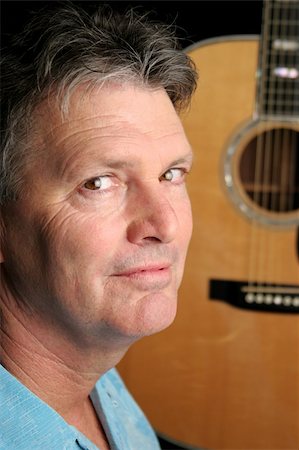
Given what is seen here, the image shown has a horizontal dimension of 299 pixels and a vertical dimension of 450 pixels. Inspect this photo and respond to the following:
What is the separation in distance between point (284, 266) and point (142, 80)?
3.23 ft

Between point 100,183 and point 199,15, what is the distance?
47.1 inches

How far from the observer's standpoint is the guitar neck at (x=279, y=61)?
1.85 metres

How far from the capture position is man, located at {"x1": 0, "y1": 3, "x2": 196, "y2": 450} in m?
0.95

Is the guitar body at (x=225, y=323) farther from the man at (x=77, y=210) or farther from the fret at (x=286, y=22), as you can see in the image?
the man at (x=77, y=210)

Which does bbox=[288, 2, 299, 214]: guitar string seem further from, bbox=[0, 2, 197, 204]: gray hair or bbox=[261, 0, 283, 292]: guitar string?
bbox=[0, 2, 197, 204]: gray hair

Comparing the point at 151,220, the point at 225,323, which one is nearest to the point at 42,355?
the point at 151,220


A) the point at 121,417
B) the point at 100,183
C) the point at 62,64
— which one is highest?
the point at 62,64

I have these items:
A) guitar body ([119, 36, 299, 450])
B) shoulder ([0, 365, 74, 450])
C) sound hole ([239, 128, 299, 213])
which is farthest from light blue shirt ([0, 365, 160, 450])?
sound hole ([239, 128, 299, 213])

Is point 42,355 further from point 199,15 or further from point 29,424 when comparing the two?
point 199,15

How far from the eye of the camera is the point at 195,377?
72.8 inches

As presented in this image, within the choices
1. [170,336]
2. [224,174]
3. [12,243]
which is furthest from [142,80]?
[170,336]

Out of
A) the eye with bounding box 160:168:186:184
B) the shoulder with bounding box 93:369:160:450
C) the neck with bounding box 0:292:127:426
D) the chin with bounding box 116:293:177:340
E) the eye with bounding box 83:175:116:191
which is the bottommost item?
the shoulder with bounding box 93:369:160:450

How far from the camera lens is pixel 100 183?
955mm

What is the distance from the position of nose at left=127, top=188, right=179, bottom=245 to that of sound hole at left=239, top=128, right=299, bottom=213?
0.95m
